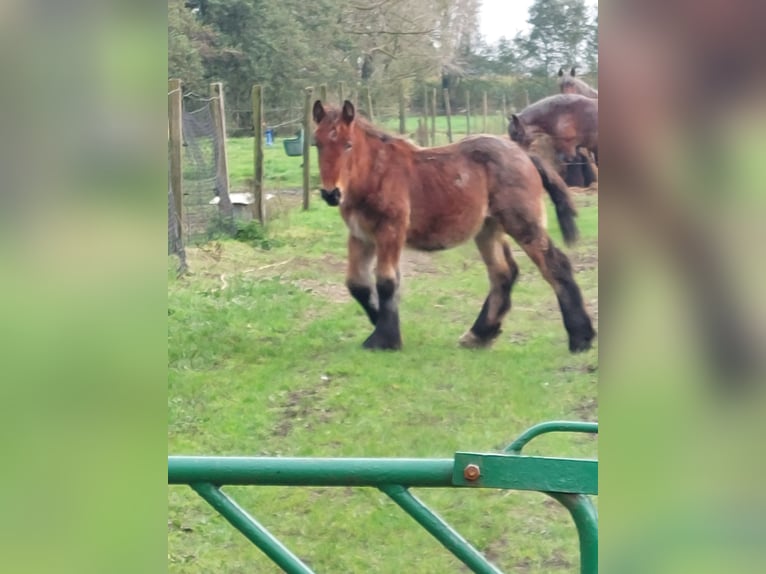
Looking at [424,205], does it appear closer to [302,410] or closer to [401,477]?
[302,410]

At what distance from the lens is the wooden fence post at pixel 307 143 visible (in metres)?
1.43

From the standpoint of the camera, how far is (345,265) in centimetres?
150

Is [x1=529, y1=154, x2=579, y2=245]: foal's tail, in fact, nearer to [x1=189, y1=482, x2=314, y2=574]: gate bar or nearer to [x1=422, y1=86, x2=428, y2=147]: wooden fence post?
[x1=422, y1=86, x2=428, y2=147]: wooden fence post

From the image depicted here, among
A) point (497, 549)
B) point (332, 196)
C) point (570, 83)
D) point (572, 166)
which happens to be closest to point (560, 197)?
point (572, 166)

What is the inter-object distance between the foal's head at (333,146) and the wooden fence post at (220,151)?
0.18 m

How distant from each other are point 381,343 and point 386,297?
93 mm

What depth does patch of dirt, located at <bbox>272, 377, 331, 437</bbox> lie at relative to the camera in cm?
147

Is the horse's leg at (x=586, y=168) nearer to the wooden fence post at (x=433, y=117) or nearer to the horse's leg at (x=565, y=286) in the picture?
the horse's leg at (x=565, y=286)

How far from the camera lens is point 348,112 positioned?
1438mm

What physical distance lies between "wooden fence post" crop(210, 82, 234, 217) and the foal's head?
176mm

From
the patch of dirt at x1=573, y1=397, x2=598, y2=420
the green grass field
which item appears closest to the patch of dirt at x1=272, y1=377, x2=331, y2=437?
the green grass field
